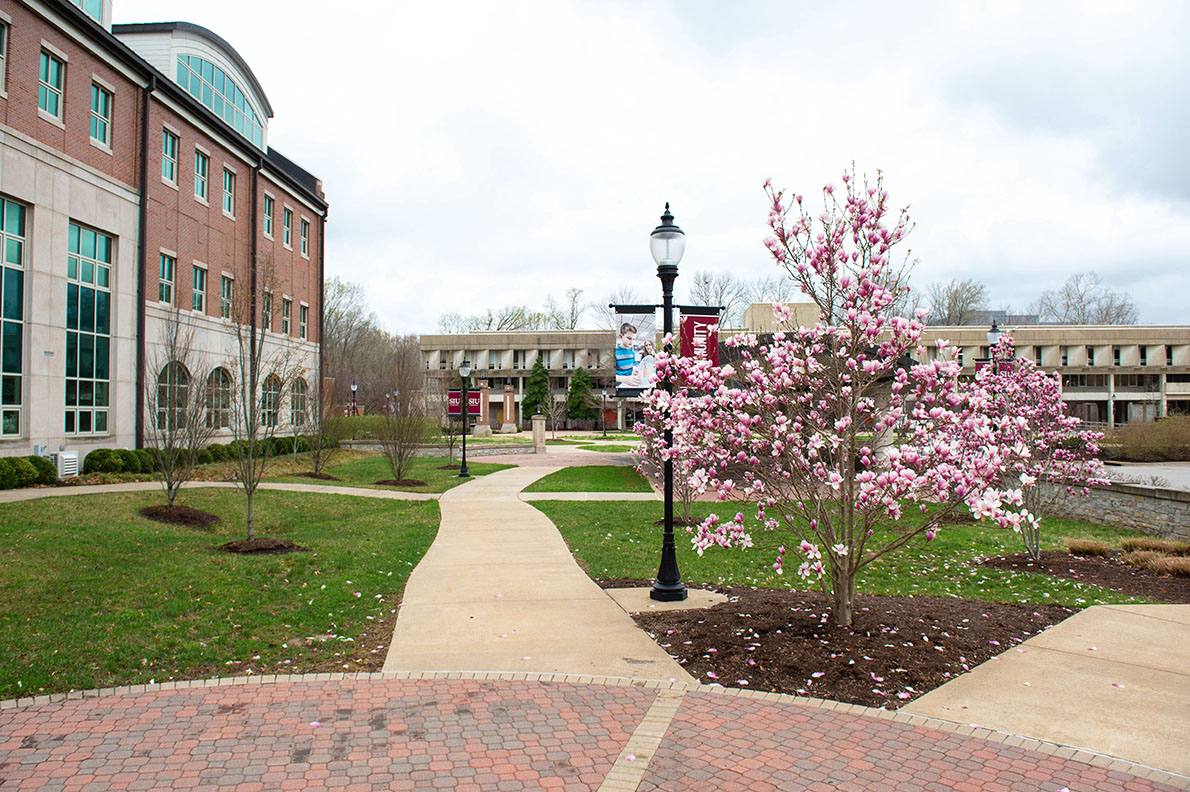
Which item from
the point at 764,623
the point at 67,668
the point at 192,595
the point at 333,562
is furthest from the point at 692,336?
the point at 67,668

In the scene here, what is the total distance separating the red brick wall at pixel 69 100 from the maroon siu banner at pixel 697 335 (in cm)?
1675

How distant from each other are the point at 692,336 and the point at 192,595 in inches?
242

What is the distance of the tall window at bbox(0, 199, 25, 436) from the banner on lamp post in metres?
15.9

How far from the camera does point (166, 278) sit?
23609 mm

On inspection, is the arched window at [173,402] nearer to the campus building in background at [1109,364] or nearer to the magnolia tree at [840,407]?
the magnolia tree at [840,407]

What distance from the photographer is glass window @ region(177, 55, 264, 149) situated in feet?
92.3

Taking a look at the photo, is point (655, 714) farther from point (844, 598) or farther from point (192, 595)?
point (192, 595)

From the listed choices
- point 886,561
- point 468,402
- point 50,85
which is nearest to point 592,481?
point 468,402

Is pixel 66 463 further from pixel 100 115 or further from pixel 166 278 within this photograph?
pixel 100 115

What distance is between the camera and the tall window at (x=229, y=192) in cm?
2777

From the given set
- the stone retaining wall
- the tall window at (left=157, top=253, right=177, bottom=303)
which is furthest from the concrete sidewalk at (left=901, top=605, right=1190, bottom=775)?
the tall window at (left=157, top=253, right=177, bottom=303)

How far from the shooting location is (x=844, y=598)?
677 centimetres

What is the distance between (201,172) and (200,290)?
13.1ft

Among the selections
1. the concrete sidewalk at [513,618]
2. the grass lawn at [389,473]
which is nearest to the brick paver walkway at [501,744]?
the concrete sidewalk at [513,618]
